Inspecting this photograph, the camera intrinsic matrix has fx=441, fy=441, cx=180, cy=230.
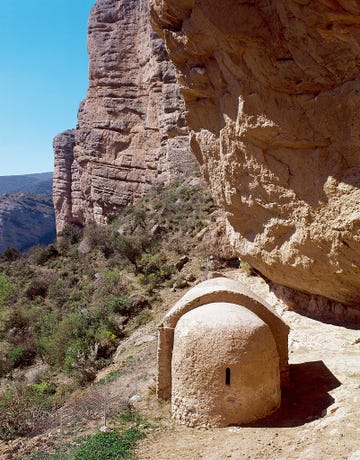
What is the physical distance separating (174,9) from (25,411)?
8.51 metres

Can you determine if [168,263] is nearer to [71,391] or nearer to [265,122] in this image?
[71,391]

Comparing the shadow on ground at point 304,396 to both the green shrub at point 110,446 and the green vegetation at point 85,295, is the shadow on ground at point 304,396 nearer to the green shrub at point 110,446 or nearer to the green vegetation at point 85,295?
the green shrub at point 110,446

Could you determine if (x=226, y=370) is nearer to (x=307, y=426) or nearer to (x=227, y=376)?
(x=227, y=376)

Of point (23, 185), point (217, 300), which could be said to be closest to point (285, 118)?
point (217, 300)

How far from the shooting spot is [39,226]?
206 ft

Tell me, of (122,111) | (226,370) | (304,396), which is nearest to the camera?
(226,370)

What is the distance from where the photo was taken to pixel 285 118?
755 cm

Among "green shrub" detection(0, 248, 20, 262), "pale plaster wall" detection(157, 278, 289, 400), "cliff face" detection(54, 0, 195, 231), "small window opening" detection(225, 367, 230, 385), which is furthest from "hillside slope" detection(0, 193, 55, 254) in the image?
"small window opening" detection(225, 367, 230, 385)

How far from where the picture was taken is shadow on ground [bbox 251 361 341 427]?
6504mm

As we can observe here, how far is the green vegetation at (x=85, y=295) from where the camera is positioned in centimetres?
1234

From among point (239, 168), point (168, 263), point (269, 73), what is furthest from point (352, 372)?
point (168, 263)

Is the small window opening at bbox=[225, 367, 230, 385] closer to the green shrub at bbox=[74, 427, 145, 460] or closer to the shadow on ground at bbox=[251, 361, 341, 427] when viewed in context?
the shadow on ground at bbox=[251, 361, 341, 427]

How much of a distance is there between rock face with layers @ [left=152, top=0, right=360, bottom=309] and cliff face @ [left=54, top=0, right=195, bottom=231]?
2063cm

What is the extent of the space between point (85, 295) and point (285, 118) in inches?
569
